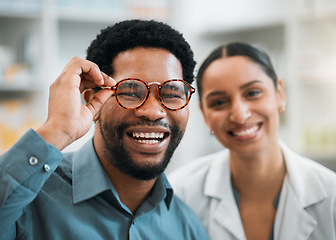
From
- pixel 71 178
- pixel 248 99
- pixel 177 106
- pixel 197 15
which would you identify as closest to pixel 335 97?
pixel 197 15

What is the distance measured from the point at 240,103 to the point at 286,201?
1.61 feet

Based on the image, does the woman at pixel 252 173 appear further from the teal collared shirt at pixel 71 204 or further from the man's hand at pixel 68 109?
the man's hand at pixel 68 109

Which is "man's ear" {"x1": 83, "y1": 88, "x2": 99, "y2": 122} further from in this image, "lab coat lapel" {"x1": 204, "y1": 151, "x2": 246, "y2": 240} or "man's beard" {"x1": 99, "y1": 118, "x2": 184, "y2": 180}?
"lab coat lapel" {"x1": 204, "y1": 151, "x2": 246, "y2": 240}

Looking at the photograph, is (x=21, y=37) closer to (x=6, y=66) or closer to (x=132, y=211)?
(x=6, y=66)

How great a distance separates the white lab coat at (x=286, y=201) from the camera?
155 cm

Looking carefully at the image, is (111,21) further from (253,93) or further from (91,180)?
(91,180)

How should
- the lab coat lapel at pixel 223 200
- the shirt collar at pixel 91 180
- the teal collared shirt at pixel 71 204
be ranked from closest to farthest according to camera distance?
the teal collared shirt at pixel 71 204, the shirt collar at pixel 91 180, the lab coat lapel at pixel 223 200

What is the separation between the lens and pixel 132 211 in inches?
52.3

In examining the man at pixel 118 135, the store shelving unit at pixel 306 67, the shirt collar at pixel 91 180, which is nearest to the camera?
the man at pixel 118 135

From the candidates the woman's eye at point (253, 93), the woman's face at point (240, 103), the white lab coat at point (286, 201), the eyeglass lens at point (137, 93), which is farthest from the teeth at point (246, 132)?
the eyeglass lens at point (137, 93)

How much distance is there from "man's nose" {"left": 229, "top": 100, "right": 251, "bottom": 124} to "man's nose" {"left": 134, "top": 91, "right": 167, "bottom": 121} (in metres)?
0.49

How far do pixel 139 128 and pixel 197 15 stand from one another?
2749 mm

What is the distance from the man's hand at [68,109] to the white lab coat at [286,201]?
2.83ft

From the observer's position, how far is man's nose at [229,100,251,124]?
1.57 m
